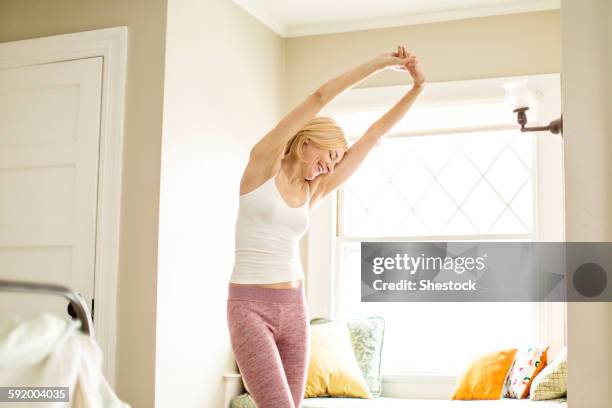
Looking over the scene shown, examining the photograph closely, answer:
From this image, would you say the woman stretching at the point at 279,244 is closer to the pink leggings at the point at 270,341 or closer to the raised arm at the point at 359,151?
the pink leggings at the point at 270,341

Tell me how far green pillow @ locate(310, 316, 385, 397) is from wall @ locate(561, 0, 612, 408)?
7.70 ft

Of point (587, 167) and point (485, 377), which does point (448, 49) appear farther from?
point (587, 167)

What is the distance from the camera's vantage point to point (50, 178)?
3.45m

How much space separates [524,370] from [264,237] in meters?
1.92

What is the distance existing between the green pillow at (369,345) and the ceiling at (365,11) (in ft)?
5.69

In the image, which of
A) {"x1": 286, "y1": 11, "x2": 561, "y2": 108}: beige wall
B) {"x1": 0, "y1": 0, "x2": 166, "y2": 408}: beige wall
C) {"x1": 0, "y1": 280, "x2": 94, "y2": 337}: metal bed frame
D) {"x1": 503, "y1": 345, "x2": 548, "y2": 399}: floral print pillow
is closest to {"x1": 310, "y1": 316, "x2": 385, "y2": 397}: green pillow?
{"x1": 503, "y1": 345, "x2": 548, "y2": 399}: floral print pillow

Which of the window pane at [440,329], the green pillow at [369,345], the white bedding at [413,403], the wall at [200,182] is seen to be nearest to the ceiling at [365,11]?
the wall at [200,182]

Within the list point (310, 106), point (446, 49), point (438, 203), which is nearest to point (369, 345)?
point (438, 203)

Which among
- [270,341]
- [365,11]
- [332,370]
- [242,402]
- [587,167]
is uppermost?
[365,11]

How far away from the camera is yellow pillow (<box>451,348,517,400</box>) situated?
11.9 feet

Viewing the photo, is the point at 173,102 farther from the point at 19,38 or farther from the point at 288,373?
the point at 288,373

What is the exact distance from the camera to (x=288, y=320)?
223cm

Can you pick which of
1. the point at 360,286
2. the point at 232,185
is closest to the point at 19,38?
the point at 232,185

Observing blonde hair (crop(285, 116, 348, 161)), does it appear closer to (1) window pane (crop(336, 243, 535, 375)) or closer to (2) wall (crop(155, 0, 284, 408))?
(2) wall (crop(155, 0, 284, 408))
